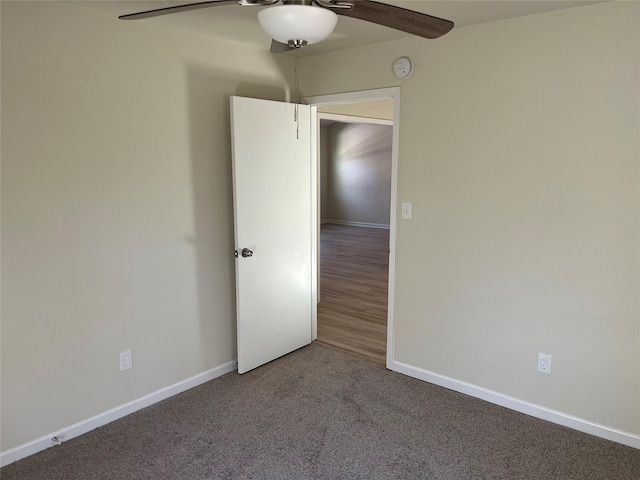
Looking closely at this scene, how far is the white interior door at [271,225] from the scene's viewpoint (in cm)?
289

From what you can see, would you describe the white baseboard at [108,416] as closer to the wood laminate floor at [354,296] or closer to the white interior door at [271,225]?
the white interior door at [271,225]

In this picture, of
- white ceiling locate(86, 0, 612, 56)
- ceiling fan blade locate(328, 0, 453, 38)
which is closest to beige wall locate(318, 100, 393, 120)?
white ceiling locate(86, 0, 612, 56)

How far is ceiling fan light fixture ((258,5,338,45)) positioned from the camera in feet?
4.22

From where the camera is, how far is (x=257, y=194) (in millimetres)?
2979

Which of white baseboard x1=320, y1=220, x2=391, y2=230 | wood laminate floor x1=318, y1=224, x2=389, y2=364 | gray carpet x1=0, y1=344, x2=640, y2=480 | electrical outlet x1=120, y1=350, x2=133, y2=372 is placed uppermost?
white baseboard x1=320, y1=220, x2=391, y2=230

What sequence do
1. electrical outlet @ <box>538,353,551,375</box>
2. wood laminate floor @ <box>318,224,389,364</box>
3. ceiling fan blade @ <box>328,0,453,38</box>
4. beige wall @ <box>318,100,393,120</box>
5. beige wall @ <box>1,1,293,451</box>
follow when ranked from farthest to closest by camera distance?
beige wall @ <box>318,100,393,120</box> → wood laminate floor @ <box>318,224,389,364</box> → electrical outlet @ <box>538,353,551,375</box> → beige wall @ <box>1,1,293,451</box> → ceiling fan blade @ <box>328,0,453,38</box>

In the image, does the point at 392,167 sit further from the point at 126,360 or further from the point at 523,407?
the point at 126,360

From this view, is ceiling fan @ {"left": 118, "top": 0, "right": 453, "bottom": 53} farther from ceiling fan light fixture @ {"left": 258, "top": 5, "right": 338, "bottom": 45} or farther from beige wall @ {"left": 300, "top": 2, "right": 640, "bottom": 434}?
beige wall @ {"left": 300, "top": 2, "right": 640, "bottom": 434}

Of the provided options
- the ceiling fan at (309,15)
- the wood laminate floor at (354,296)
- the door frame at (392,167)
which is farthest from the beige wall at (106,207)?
the wood laminate floor at (354,296)

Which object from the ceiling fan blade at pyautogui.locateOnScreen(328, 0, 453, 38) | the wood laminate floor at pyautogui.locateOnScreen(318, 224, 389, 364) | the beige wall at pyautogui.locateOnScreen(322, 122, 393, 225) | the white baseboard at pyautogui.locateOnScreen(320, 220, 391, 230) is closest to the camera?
the ceiling fan blade at pyautogui.locateOnScreen(328, 0, 453, 38)

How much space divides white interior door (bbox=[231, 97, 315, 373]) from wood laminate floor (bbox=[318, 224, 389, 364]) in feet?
1.69

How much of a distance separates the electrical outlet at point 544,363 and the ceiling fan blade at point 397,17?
74.5 inches

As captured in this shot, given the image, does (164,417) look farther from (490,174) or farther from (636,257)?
(636,257)

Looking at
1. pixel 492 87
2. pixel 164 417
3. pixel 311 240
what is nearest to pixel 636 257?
pixel 492 87
